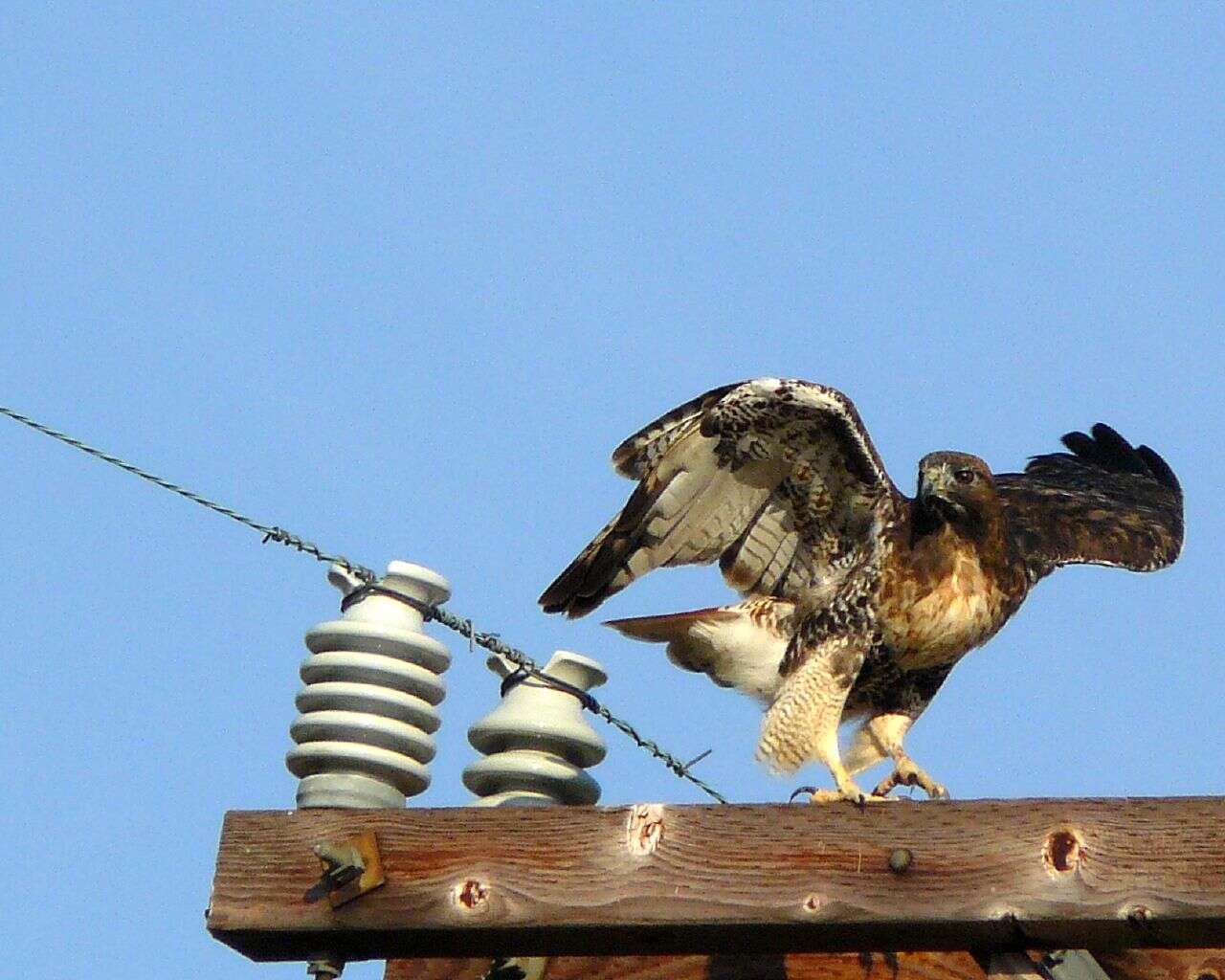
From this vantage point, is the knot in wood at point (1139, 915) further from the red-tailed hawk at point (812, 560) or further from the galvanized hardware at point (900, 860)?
the red-tailed hawk at point (812, 560)

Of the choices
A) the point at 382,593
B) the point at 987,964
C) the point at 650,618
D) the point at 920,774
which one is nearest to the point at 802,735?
the point at 920,774

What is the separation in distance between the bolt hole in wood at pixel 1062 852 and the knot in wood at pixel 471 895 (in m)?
0.99

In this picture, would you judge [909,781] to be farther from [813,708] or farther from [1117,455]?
[1117,455]

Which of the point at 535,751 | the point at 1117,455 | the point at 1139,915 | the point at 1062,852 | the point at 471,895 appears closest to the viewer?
the point at 1139,915

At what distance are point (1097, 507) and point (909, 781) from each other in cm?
178

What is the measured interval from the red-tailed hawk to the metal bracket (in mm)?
2515

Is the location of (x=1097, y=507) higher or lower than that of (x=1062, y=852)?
higher

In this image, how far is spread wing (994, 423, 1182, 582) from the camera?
23.9ft

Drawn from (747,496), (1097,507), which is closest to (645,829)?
(747,496)

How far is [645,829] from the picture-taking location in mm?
3719

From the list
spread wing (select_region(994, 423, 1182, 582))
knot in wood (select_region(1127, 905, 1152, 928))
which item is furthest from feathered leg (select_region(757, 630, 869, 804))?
knot in wood (select_region(1127, 905, 1152, 928))

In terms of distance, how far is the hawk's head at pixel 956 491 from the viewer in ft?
22.2

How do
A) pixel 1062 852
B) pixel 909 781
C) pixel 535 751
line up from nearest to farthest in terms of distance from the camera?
pixel 1062 852 < pixel 535 751 < pixel 909 781

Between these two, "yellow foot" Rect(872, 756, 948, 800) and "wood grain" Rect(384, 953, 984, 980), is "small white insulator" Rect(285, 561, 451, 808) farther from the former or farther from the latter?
"yellow foot" Rect(872, 756, 948, 800)
